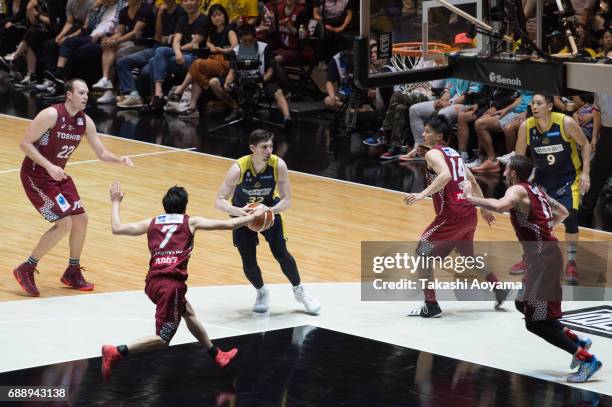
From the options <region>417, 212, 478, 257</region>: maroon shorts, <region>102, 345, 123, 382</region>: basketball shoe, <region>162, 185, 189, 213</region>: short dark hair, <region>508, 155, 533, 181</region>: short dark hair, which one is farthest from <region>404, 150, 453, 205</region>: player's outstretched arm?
<region>102, 345, 123, 382</region>: basketball shoe

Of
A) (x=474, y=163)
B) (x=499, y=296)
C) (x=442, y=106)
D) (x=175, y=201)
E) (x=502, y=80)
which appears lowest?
(x=499, y=296)

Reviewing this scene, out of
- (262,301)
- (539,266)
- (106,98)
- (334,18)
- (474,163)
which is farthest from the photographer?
(106,98)

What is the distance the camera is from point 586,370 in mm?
7453

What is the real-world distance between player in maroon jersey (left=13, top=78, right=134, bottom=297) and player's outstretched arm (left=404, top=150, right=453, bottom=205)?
7.44 ft

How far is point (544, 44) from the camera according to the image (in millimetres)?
7988

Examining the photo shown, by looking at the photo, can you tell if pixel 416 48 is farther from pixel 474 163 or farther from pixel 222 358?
pixel 222 358

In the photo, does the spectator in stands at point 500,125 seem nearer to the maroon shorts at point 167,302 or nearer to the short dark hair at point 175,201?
the short dark hair at point 175,201

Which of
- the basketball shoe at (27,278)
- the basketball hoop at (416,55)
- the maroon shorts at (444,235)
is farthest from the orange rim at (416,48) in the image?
the basketball shoe at (27,278)

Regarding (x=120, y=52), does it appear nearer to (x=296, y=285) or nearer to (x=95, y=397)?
(x=296, y=285)

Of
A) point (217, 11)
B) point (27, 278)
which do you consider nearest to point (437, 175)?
point (27, 278)

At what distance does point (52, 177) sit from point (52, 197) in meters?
0.19

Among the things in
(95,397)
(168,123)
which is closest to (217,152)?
(168,123)

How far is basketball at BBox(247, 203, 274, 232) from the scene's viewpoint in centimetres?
788

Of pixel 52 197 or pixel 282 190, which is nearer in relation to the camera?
pixel 282 190
